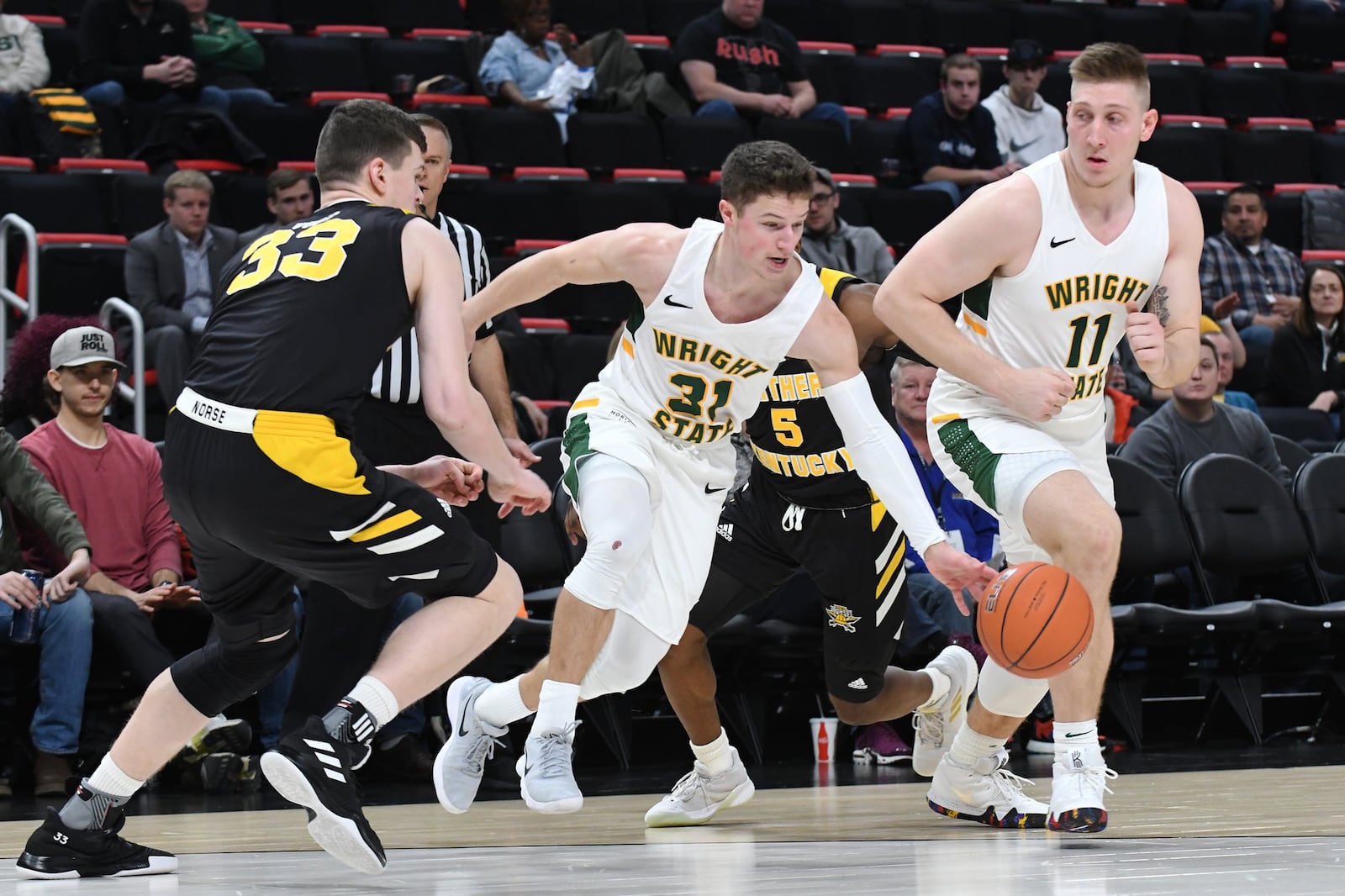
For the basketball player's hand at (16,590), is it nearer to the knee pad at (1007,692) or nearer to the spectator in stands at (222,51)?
the knee pad at (1007,692)

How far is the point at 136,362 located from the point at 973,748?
4.66m

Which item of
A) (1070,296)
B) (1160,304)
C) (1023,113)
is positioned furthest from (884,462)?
(1023,113)

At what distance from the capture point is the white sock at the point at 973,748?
4785 mm

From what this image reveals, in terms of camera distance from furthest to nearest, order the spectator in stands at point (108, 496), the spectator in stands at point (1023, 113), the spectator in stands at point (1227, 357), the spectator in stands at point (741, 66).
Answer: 1. the spectator in stands at point (1023, 113)
2. the spectator in stands at point (741, 66)
3. the spectator in stands at point (1227, 357)
4. the spectator in stands at point (108, 496)

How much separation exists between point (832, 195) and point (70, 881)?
6.81m

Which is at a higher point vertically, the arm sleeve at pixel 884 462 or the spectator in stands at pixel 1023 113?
the spectator in stands at pixel 1023 113

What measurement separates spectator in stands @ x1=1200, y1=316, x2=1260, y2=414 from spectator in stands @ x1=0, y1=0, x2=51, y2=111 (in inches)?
266

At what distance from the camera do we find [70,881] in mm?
3682

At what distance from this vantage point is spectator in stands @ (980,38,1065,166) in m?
11.8

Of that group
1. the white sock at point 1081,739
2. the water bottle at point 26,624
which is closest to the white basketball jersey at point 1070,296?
the white sock at point 1081,739

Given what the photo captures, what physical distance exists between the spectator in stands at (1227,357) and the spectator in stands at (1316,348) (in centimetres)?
21

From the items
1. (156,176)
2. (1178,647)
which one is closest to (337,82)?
(156,176)

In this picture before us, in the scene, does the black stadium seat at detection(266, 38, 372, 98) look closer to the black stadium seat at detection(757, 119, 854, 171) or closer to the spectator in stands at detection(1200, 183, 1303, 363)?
the black stadium seat at detection(757, 119, 854, 171)

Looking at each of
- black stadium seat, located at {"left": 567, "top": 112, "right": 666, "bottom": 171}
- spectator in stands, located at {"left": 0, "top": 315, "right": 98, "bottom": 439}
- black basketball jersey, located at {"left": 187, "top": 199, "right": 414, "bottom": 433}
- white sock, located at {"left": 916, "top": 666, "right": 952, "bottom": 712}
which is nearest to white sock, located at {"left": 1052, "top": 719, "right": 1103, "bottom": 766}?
white sock, located at {"left": 916, "top": 666, "right": 952, "bottom": 712}
